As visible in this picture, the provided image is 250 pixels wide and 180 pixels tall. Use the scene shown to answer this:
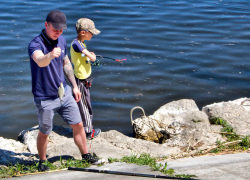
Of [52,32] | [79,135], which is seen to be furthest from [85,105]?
[52,32]

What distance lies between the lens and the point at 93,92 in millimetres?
6844

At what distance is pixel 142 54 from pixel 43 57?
5455mm

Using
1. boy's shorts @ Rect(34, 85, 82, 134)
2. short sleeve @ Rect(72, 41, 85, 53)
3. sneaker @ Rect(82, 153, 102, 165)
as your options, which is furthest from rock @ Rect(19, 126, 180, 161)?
short sleeve @ Rect(72, 41, 85, 53)

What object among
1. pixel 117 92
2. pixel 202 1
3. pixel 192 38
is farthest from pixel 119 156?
pixel 202 1

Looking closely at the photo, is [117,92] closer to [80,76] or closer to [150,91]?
[150,91]

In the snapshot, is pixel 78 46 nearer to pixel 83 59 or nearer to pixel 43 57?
pixel 83 59

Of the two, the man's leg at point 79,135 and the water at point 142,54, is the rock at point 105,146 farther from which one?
the water at point 142,54

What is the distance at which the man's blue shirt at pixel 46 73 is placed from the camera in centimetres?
349

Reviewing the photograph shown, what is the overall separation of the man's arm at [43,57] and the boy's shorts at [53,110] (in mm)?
506

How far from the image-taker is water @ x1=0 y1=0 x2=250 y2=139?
652cm

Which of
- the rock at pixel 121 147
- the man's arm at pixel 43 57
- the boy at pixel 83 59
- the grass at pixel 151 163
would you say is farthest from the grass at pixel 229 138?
the man's arm at pixel 43 57

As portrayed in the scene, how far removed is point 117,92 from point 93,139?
84.6 inches

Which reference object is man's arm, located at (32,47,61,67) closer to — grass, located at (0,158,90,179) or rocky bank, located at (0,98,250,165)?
grass, located at (0,158,90,179)

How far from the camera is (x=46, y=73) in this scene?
11.6 ft
